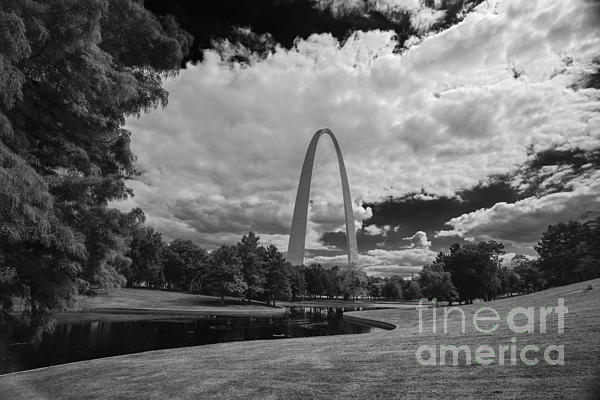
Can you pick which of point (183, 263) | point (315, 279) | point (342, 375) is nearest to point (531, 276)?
point (315, 279)

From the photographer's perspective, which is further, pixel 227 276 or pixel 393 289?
pixel 393 289

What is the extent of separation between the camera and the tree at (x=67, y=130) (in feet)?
19.1

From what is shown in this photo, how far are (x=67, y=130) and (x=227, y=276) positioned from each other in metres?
63.5

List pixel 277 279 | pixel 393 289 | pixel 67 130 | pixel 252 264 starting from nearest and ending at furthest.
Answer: pixel 67 130
pixel 252 264
pixel 277 279
pixel 393 289

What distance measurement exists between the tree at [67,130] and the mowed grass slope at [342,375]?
329cm

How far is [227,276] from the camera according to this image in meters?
69.2

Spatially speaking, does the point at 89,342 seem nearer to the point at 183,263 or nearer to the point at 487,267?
the point at 487,267

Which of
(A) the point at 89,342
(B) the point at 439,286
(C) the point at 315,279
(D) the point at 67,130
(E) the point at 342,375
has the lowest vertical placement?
(A) the point at 89,342

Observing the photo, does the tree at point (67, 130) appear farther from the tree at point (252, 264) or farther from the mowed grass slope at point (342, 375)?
the tree at point (252, 264)

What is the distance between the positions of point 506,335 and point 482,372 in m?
3.92

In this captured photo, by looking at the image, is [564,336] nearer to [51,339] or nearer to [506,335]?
[506,335]

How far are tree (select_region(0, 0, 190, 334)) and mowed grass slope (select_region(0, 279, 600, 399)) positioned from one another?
3.29 meters

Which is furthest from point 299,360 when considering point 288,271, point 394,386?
point 288,271

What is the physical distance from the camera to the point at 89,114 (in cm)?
815
